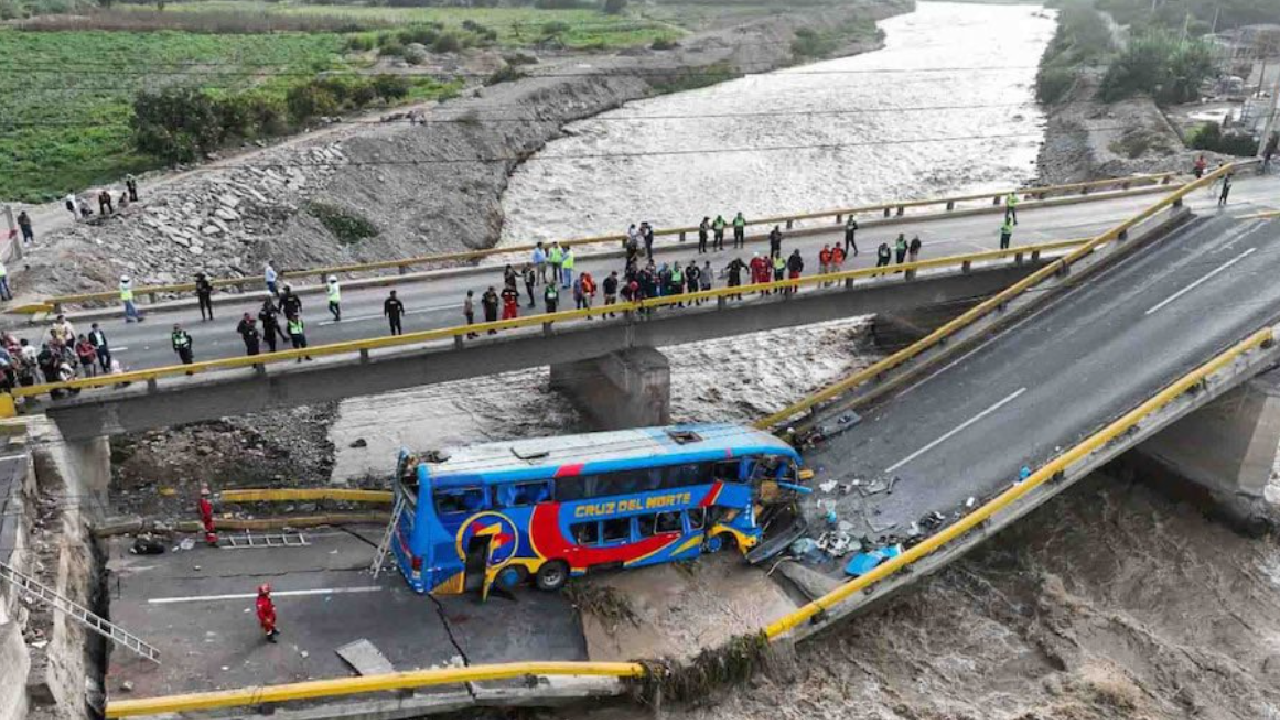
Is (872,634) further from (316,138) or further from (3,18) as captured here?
(3,18)

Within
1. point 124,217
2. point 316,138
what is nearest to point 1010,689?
point 124,217

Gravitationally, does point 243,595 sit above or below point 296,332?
below

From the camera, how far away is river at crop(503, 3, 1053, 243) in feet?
190

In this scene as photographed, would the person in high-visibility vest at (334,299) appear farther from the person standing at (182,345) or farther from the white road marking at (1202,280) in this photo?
the white road marking at (1202,280)

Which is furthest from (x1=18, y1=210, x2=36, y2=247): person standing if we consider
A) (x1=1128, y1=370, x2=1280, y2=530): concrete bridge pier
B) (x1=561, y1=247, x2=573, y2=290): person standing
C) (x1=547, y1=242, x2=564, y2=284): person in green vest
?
(x1=1128, y1=370, x2=1280, y2=530): concrete bridge pier

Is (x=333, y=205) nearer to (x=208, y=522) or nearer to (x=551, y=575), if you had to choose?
(x=208, y=522)

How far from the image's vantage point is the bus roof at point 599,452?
2003 centimetres

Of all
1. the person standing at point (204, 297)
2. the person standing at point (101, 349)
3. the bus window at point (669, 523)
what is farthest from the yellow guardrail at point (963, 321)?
the person standing at point (101, 349)

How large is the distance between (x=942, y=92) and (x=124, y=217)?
247ft

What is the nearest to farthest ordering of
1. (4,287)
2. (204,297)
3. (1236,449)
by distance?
(1236,449)
(204,297)
(4,287)

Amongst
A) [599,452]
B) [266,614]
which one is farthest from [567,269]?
[266,614]

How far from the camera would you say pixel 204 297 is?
91.1 ft

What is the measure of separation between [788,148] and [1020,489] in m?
52.9

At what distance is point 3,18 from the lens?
9931 cm
